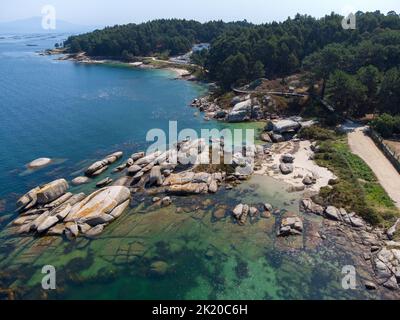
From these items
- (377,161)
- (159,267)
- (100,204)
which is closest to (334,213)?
(377,161)

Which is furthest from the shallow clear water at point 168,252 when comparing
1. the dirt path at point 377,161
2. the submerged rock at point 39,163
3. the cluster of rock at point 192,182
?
the dirt path at point 377,161

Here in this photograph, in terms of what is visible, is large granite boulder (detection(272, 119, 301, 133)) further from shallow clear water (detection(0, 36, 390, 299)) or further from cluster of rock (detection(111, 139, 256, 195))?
shallow clear water (detection(0, 36, 390, 299))

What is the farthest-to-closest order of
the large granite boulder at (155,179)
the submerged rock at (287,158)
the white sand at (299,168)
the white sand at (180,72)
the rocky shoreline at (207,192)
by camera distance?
the white sand at (180,72) < the submerged rock at (287,158) < the large granite boulder at (155,179) < the white sand at (299,168) < the rocky shoreline at (207,192)

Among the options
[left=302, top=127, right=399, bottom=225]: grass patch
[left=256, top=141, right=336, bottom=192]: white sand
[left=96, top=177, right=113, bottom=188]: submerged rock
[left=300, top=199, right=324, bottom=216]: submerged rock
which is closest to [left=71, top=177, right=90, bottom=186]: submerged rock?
[left=96, top=177, right=113, bottom=188]: submerged rock

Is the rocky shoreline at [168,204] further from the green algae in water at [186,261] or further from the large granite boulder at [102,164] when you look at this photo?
the green algae in water at [186,261]

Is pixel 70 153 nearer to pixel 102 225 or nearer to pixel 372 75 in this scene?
pixel 102 225

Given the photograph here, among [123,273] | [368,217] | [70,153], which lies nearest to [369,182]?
[368,217]
